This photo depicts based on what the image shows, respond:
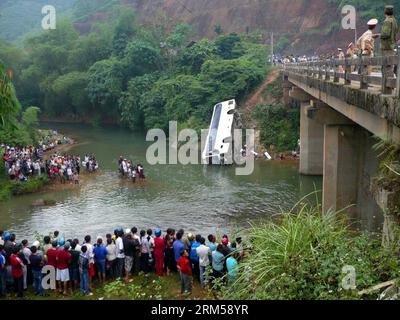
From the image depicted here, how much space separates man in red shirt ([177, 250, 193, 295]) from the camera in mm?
9852

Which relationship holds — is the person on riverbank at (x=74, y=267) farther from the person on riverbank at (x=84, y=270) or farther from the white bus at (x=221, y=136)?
the white bus at (x=221, y=136)

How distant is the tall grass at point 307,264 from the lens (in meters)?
6.56

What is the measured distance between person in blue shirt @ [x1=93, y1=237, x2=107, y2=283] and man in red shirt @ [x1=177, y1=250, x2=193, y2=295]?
191cm

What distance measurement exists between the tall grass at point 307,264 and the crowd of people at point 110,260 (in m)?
1.96

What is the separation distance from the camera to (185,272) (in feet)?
32.7

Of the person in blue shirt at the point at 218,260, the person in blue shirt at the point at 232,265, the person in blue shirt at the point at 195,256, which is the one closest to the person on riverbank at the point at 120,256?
the person in blue shirt at the point at 195,256

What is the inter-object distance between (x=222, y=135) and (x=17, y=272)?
→ 22.0m

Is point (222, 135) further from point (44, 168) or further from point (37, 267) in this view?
point (37, 267)

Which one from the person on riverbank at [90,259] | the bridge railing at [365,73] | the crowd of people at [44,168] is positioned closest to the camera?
the bridge railing at [365,73]

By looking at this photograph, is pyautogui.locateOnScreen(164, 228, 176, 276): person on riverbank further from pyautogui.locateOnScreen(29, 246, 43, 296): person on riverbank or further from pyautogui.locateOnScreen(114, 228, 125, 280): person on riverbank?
pyautogui.locateOnScreen(29, 246, 43, 296): person on riverbank

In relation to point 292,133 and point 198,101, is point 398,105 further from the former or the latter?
point 198,101

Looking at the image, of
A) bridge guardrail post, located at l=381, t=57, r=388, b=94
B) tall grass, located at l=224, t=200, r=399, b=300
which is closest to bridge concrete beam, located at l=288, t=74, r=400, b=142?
bridge guardrail post, located at l=381, t=57, r=388, b=94

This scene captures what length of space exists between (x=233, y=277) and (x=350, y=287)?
237cm
